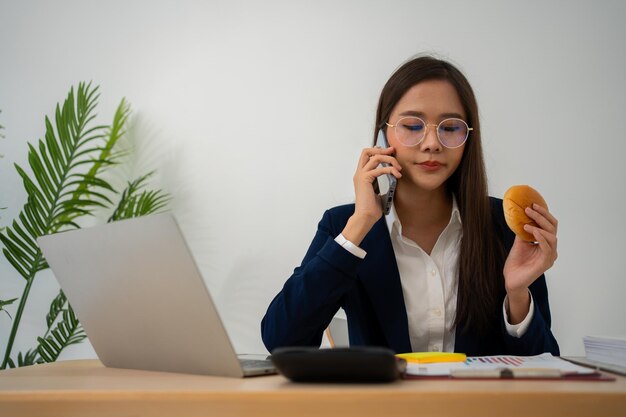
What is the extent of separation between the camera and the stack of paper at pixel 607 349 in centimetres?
98

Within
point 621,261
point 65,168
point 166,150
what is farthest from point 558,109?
point 65,168

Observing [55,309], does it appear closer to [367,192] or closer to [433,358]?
[367,192]

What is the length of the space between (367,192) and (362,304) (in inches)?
11.7

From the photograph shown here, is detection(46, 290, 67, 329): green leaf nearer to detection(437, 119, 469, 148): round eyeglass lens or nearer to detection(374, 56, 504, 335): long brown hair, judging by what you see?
detection(374, 56, 504, 335): long brown hair

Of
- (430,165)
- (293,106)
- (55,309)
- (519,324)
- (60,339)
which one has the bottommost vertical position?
(60,339)

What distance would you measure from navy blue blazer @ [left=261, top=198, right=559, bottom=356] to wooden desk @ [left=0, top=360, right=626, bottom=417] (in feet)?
1.69

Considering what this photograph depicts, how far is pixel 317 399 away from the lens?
625 millimetres

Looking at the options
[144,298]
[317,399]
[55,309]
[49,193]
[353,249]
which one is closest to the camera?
[317,399]

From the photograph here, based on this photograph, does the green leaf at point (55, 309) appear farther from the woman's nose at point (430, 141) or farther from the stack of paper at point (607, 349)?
the stack of paper at point (607, 349)

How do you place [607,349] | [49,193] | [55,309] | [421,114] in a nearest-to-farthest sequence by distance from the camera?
[607,349], [421,114], [49,193], [55,309]

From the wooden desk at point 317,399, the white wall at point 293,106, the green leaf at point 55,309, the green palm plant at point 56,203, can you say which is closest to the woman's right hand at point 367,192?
the wooden desk at point 317,399

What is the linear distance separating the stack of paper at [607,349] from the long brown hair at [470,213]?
1.33 ft

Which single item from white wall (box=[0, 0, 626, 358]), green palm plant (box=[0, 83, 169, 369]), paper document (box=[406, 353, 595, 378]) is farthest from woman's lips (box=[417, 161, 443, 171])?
green palm plant (box=[0, 83, 169, 369])

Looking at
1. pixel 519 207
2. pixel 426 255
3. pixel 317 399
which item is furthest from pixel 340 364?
pixel 426 255
